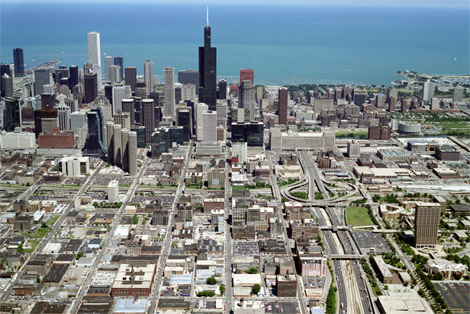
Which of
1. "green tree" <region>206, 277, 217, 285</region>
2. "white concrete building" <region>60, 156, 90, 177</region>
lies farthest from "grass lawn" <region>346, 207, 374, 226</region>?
"white concrete building" <region>60, 156, 90, 177</region>

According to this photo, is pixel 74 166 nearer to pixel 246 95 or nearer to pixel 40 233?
pixel 40 233

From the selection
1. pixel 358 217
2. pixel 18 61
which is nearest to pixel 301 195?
pixel 358 217

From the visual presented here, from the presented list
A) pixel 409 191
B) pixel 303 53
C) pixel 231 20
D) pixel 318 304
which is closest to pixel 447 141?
pixel 409 191

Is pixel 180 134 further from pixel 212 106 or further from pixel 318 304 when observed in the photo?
pixel 318 304

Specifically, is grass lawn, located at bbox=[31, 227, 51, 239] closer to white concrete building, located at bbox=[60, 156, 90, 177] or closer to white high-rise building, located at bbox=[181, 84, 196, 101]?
white concrete building, located at bbox=[60, 156, 90, 177]

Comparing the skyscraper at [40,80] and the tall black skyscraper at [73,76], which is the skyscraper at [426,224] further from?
the tall black skyscraper at [73,76]

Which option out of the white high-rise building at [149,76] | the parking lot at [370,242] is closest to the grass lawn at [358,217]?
the parking lot at [370,242]
